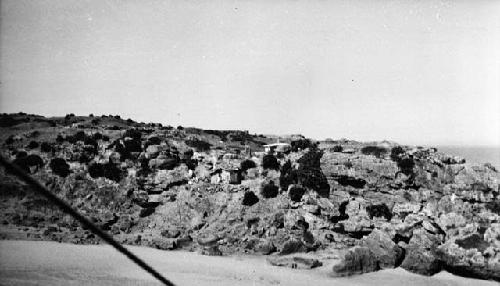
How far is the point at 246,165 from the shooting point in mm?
29406

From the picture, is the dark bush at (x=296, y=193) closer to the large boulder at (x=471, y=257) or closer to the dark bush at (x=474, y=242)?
the large boulder at (x=471, y=257)

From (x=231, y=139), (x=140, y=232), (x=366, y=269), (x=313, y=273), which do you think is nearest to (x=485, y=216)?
(x=366, y=269)

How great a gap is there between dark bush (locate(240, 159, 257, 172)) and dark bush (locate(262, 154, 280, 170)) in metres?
0.93

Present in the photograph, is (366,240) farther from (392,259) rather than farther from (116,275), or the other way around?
(116,275)

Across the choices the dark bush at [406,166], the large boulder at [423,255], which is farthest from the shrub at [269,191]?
the dark bush at [406,166]

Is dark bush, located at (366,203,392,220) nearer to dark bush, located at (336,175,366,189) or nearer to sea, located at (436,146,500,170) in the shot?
dark bush, located at (336,175,366,189)

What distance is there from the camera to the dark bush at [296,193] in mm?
24750

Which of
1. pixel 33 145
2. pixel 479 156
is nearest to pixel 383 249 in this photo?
pixel 33 145

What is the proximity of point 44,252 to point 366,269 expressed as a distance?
1688 centimetres

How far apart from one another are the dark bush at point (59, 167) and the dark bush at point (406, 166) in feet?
84.6

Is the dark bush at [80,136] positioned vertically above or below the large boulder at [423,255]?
above

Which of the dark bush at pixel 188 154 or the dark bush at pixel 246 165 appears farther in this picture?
the dark bush at pixel 188 154

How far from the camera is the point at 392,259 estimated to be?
61.4ft

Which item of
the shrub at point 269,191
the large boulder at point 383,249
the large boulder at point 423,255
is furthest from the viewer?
the shrub at point 269,191
